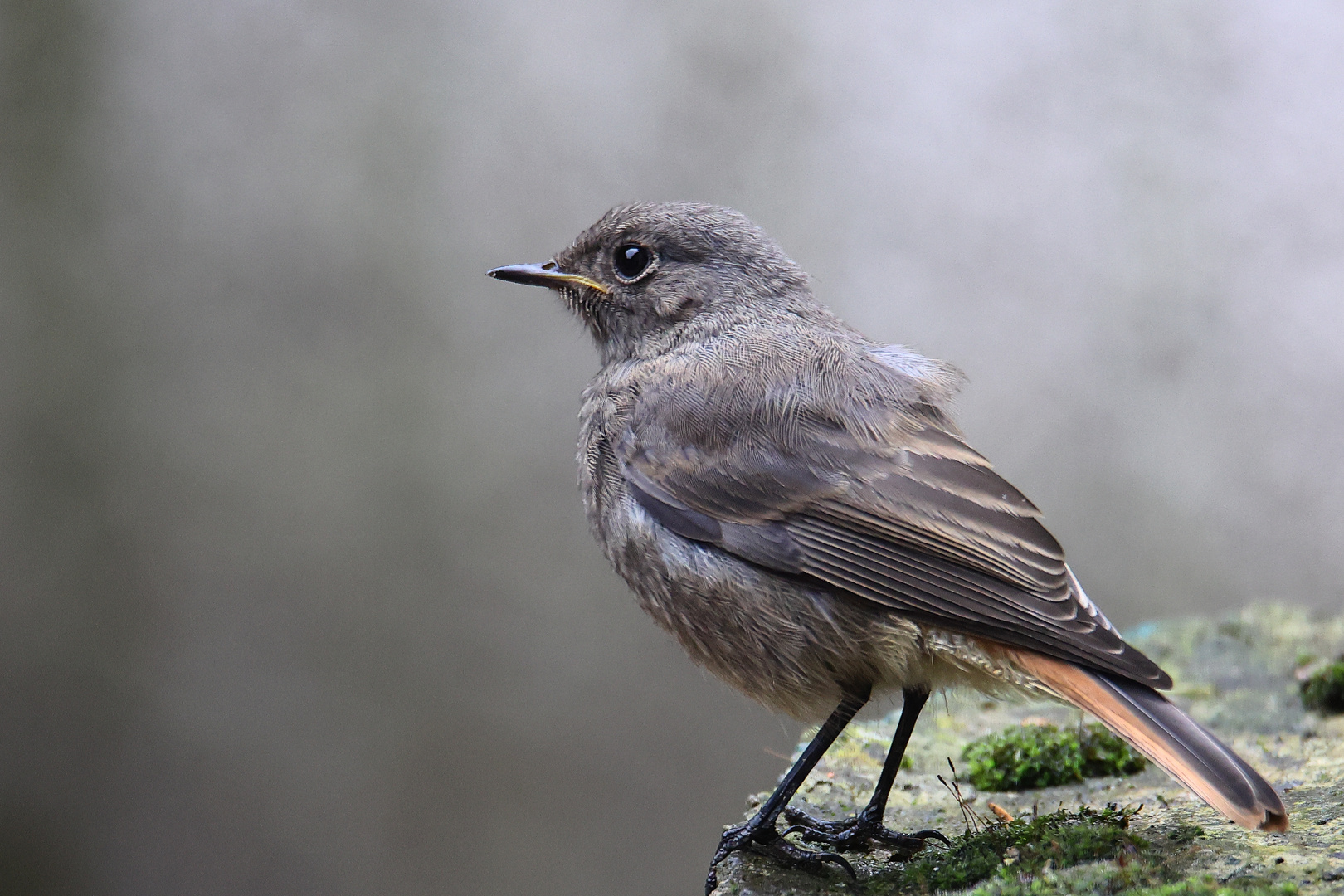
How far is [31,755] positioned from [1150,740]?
21.4 feet

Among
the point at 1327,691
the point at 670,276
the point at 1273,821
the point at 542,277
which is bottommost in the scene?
the point at 1273,821

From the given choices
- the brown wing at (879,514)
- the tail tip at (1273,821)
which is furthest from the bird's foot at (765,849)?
the tail tip at (1273,821)

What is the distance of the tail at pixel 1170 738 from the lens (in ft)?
7.76

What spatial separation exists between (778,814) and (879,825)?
0.31m

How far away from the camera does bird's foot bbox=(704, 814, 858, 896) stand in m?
3.07

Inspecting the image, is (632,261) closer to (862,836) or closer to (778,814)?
(778,814)

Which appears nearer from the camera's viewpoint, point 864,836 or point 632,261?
point 864,836

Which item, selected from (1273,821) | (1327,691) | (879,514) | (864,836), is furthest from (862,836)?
(1327,691)

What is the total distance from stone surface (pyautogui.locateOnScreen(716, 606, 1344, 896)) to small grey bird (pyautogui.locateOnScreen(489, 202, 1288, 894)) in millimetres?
238

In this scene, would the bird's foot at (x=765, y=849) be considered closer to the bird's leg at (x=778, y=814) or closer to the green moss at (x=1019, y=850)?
the bird's leg at (x=778, y=814)

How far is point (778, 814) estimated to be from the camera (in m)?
3.15

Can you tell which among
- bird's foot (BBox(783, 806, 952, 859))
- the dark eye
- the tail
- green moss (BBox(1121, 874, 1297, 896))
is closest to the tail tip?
the tail

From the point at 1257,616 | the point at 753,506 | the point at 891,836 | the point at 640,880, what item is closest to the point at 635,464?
the point at 753,506

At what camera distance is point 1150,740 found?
254 centimetres
